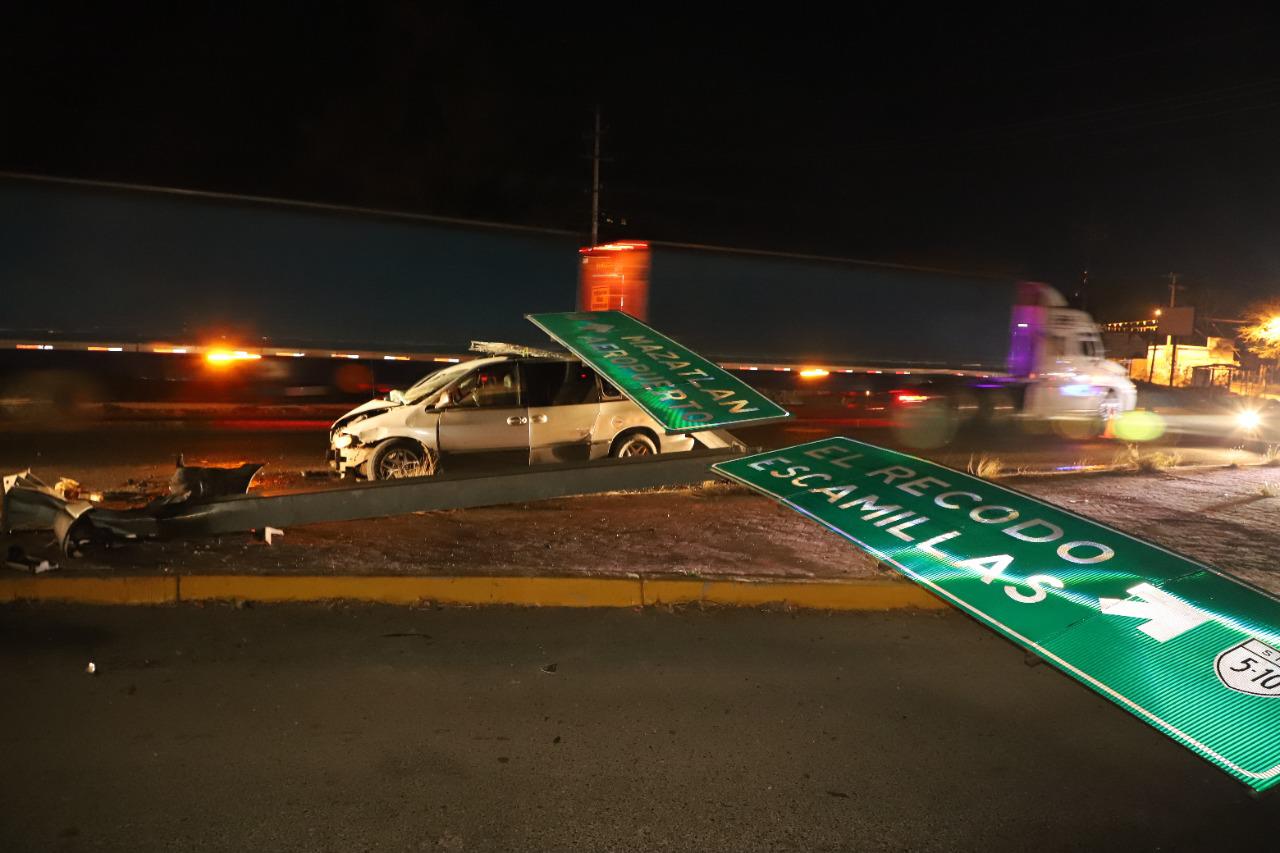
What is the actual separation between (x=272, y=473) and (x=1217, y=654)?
9280 millimetres

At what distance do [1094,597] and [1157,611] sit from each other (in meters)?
0.18

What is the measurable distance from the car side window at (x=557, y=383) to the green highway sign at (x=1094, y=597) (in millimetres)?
5200

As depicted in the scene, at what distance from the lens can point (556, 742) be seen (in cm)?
393

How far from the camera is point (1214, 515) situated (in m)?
8.59

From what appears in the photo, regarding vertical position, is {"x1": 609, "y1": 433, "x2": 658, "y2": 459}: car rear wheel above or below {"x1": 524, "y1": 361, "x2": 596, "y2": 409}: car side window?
below

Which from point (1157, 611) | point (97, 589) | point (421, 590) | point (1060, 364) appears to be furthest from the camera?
point (1060, 364)

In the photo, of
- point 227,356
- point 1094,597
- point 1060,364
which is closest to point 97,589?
point 1094,597

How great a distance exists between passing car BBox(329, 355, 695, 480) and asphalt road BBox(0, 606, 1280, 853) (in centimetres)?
338

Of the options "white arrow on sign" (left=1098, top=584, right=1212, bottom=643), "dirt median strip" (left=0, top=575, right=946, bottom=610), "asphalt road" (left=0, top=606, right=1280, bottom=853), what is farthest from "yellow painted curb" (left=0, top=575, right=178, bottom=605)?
"white arrow on sign" (left=1098, top=584, right=1212, bottom=643)

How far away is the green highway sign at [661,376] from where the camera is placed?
197 inches

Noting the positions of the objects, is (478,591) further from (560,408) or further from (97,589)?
(560,408)

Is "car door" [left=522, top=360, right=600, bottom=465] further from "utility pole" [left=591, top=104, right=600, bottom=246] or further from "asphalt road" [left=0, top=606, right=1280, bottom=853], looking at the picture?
"utility pole" [left=591, top=104, right=600, bottom=246]

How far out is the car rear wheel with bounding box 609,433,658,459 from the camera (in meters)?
9.20

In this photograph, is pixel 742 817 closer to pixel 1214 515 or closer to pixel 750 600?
pixel 750 600
